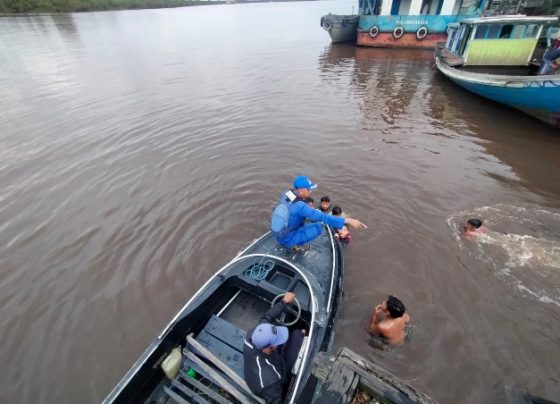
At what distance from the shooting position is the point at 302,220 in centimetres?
524

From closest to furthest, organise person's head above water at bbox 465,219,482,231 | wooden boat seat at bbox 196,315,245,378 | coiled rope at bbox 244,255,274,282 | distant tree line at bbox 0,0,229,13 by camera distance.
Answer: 1. wooden boat seat at bbox 196,315,245,378
2. coiled rope at bbox 244,255,274,282
3. person's head above water at bbox 465,219,482,231
4. distant tree line at bbox 0,0,229,13

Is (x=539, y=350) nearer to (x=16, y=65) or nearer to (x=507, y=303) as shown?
(x=507, y=303)

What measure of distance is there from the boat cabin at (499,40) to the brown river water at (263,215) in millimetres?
1838

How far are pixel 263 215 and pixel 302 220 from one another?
8.33ft

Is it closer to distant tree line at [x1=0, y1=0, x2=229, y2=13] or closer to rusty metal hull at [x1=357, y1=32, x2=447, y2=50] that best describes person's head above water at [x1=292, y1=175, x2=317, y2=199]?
rusty metal hull at [x1=357, y1=32, x2=447, y2=50]

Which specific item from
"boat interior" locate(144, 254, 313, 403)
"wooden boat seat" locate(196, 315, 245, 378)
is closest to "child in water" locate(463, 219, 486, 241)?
"boat interior" locate(144, 254, 313, 403)

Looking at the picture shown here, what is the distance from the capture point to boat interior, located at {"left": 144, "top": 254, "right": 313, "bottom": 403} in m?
3.36

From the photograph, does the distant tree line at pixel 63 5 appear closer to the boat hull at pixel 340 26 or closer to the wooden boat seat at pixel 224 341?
the boat hull at pixel 340 26

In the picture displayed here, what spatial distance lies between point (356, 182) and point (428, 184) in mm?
2044

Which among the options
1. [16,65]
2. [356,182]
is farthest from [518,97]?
[16,65]

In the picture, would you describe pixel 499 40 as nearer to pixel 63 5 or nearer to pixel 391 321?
pixel 391 321

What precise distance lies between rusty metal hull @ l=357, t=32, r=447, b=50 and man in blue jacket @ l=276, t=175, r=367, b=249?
26.3m

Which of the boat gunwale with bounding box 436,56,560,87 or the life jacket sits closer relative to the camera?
the life jacket

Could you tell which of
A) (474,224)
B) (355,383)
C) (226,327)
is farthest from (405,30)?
(355,383)
